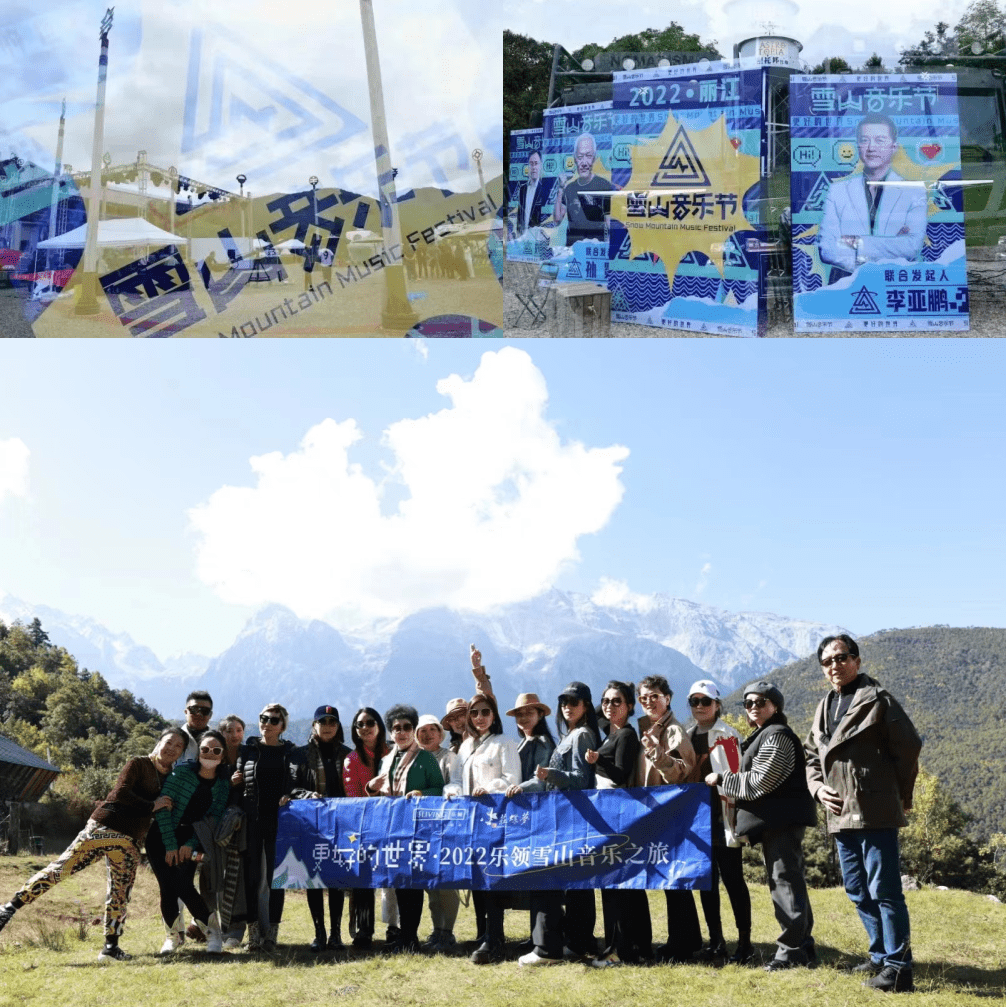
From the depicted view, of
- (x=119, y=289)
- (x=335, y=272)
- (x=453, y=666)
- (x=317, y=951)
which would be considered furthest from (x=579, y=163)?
(x=453, y=666)

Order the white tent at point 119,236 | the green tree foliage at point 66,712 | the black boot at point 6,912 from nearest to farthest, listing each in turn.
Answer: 1. the black boot at point 6,912
2. the green tree foliage at point 66,712
3. the white tent at point 119,236

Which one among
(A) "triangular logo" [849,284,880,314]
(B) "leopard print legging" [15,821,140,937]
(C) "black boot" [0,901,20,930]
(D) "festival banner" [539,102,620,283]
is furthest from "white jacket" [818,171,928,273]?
(C) "black boot" [0,901,20,930]

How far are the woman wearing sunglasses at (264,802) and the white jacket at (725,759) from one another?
208 centimetres

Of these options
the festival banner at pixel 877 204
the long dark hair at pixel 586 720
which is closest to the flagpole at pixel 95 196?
the festival banner at pixel 877 204

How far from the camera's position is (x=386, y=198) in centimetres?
2450

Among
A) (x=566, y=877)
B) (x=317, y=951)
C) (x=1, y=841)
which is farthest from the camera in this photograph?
(x=1, y=841)

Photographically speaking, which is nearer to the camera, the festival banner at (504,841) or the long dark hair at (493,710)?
the festival banner at (504,841)

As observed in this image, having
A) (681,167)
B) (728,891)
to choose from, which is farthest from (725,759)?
(681,167)

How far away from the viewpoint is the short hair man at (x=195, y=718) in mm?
6316

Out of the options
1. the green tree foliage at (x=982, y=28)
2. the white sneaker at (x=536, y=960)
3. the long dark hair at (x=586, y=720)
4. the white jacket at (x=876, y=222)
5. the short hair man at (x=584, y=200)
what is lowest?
the white sneaker at (x=536, y=960)

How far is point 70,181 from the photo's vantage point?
976 inches

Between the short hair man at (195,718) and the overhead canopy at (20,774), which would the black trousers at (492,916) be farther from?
the overhead canopy at (20,774)

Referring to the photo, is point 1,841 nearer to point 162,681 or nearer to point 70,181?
point 70,181

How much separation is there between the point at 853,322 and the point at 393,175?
374 inches
